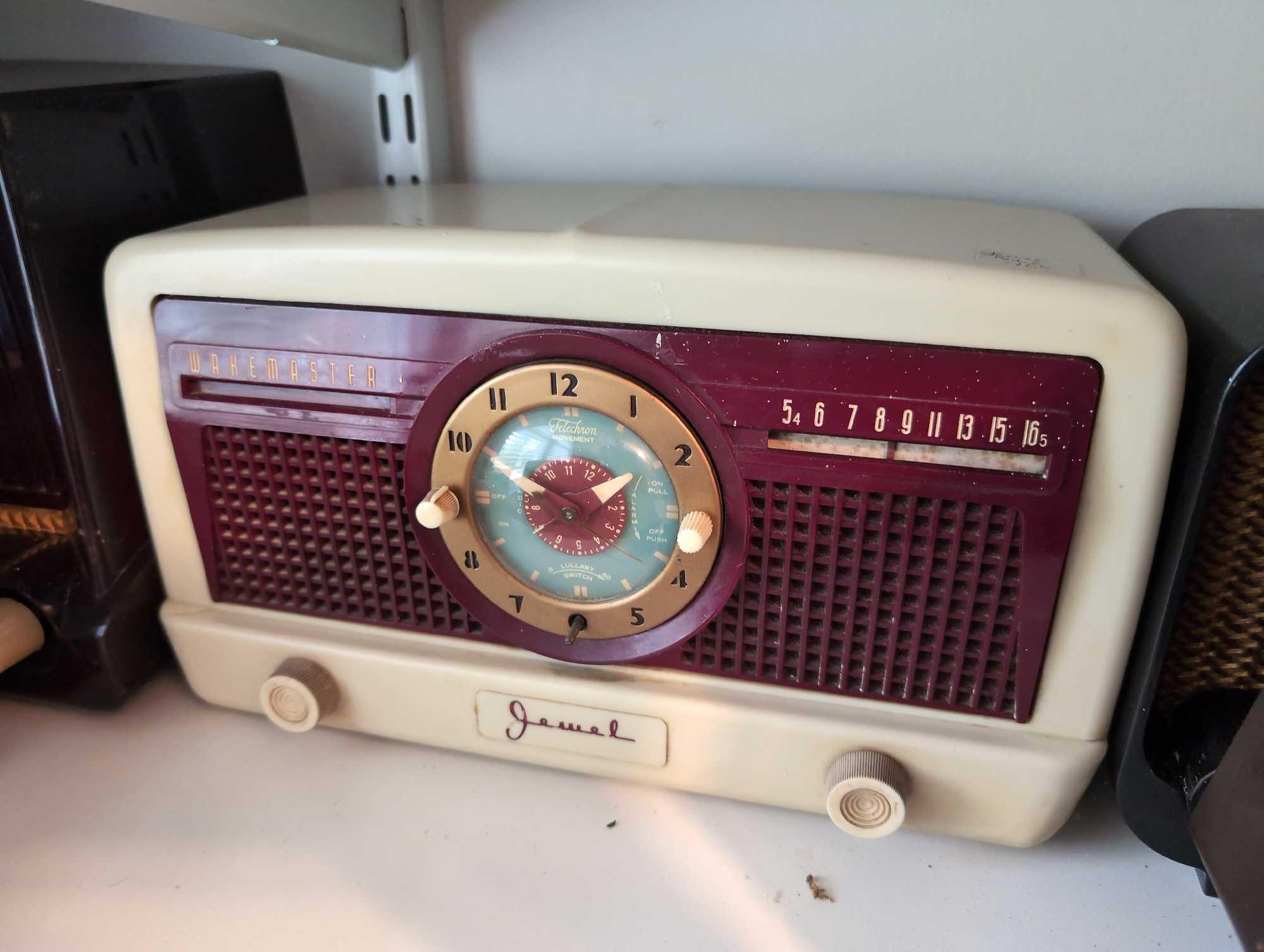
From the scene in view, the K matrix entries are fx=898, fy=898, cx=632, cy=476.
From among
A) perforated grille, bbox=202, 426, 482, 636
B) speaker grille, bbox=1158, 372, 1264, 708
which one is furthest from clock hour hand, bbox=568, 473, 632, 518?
speaker grille, bbox=1158, 372, 1264, 708

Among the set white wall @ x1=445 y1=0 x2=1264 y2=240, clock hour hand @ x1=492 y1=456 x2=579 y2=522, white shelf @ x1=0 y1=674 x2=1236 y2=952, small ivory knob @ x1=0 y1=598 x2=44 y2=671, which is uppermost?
white wall @ x1=445 y1=0 x2=1264 y2=240

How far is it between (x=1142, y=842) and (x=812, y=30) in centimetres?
71

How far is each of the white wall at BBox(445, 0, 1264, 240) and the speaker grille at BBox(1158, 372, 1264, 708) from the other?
39 cm

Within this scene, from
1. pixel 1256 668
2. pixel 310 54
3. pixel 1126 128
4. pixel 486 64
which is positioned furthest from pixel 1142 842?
pixel 310 54

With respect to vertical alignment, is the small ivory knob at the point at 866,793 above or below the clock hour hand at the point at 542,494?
below

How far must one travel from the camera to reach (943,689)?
601mm

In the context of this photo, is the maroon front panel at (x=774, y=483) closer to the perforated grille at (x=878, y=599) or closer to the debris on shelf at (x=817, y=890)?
the perforated grille at (x=878, y=599)

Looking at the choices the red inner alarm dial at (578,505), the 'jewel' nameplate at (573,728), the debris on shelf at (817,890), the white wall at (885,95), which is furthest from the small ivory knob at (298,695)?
the white wall at (885,95)

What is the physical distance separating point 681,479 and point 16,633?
553mm

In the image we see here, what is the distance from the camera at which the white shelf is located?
1.87 feet

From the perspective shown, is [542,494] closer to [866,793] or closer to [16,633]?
[866,793]

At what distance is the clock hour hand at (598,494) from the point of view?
1.94 feet

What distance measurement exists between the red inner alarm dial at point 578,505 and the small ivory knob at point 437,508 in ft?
0.16

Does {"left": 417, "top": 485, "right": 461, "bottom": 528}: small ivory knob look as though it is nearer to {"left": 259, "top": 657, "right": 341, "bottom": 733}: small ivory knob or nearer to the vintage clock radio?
the vintage clock radio
